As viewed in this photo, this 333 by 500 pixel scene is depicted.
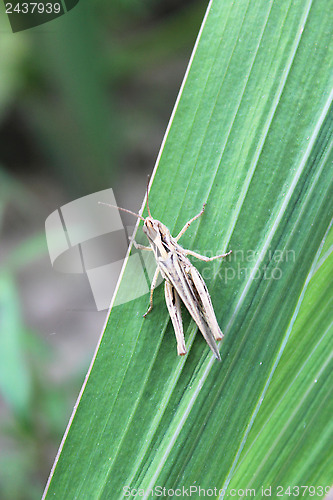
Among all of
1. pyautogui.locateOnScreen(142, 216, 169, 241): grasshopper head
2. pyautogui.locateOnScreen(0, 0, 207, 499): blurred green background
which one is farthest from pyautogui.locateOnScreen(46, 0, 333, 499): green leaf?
pyautogui.locateOnScreen(0, 0, 207, 499): blurred green background

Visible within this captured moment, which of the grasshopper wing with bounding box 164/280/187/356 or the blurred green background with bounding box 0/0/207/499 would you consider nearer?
the grasshopper wing with bounding box 164/280/187/356

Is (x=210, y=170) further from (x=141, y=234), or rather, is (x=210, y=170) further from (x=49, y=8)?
(x=49, y=8)

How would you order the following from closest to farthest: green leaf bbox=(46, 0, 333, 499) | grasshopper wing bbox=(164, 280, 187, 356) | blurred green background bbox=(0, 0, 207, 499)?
green leaf bbox=(46, 0, 333, 499)
grasshopper wing bbox=(164, 280, 187, 356)
blurred green background bbox=(0, 0, 207, 499)

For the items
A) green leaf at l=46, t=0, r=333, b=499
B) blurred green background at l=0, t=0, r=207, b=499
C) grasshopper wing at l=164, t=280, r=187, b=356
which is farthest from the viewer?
blurred green background at l=0, t=0, r=207, b=499

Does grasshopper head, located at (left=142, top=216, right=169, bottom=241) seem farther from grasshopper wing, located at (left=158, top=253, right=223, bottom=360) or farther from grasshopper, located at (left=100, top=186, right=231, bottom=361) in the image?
grasshopper wing, located at (left=158, top=253, right=223, bottom=360)

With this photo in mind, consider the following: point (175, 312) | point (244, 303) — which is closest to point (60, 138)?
point (175, 312)

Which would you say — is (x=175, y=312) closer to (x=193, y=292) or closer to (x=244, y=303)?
(x=193, y=292)

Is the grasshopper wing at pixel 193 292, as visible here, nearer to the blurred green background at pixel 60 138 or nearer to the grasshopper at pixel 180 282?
the grasshopper at pixel 180 282
